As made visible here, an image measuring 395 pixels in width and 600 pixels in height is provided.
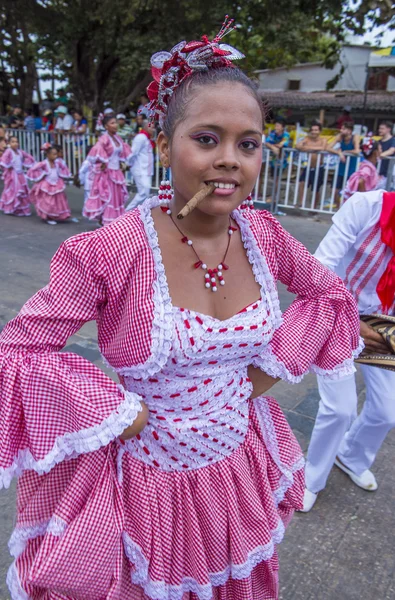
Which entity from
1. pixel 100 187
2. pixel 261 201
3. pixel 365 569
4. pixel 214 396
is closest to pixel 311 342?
pixel 214 396

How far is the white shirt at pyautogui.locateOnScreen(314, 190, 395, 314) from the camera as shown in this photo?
2562 mm

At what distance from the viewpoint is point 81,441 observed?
1.35 m

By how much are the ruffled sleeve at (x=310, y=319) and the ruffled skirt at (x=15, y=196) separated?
969 centimetres

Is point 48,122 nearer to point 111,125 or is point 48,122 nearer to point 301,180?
point 111,125

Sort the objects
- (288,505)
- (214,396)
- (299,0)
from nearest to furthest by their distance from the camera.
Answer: (214,396) → (288,505) → (299,0)

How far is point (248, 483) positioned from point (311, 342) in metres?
0.48

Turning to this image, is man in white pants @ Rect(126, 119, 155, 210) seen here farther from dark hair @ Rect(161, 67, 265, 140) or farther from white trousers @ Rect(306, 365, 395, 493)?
dark hair @ Rect(161, 67, 265, 140)

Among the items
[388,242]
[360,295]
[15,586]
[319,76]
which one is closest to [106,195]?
[360,295]

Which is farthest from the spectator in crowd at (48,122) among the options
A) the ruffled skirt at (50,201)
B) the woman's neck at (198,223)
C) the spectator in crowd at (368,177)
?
the woman's neck at (198,223)

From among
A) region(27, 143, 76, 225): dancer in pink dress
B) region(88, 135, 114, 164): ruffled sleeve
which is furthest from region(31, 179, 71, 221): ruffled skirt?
region(88, 135, 114, 164): ruffled sleeve

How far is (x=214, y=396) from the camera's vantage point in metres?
1.58

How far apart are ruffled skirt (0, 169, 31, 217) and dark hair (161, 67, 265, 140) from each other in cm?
978

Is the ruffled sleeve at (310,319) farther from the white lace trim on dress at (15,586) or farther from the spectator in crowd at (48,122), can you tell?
the spectator in crowd at (48,122)

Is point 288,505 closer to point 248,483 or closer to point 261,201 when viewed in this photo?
point 248,483
